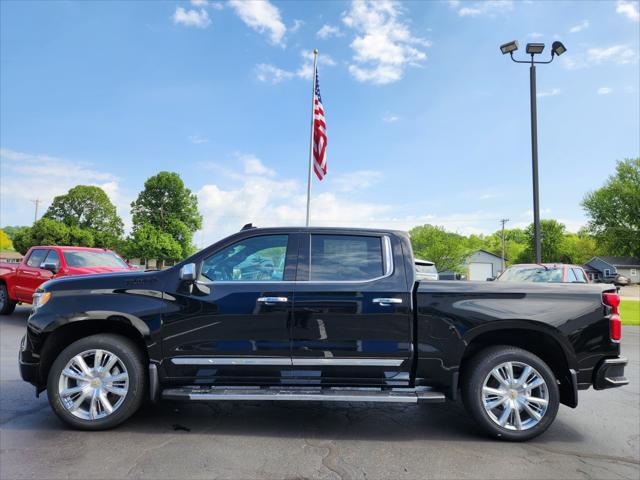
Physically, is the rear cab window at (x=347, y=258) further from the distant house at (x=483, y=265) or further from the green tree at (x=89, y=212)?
the distant house at (x=483, y=265)

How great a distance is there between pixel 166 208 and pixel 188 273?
5221cm

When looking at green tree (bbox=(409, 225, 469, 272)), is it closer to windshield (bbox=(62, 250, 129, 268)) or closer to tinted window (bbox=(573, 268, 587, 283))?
tinted window (bbox=(573, 268, 587, 283))

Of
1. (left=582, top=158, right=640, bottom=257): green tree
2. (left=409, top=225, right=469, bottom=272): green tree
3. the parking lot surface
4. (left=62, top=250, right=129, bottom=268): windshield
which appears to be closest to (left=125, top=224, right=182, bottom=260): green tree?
(left=409, top=225, right=469, bottom=272): green tree

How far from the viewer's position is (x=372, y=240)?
4.19m

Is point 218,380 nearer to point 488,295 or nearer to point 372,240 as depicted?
point 372,240

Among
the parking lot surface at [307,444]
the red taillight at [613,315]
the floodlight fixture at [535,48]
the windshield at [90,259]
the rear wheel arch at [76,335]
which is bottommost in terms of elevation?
the parking lot surface at [307,444]

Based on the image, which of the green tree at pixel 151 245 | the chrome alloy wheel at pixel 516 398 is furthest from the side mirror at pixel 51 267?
the green tree at pixel 151 245

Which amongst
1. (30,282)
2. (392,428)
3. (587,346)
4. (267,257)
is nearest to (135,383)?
(267,257)

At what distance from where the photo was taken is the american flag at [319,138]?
14.1 meters

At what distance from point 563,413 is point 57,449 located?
16.0ft

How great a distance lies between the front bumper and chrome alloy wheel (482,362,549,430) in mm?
496

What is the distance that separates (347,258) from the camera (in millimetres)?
4105

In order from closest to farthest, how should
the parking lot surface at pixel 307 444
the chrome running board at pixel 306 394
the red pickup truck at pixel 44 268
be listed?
the parking lot surface at pixel 307 444 < the chrome running board at pixel 306 394 < the red pickup truck at pixel 44 268

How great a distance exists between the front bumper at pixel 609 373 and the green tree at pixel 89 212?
212 feet
